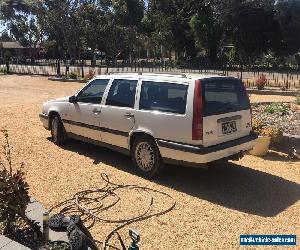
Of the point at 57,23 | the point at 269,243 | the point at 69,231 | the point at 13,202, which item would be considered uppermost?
the point at 57,23

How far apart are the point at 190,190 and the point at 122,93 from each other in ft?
7.15

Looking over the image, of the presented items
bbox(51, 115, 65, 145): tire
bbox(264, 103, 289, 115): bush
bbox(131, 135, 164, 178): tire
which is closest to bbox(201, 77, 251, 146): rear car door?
bbox(131, 135, 164, 178): tire

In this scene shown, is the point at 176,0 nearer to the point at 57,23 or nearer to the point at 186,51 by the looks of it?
the point at 186,51

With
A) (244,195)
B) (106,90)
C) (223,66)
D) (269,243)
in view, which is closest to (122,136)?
(106,90)

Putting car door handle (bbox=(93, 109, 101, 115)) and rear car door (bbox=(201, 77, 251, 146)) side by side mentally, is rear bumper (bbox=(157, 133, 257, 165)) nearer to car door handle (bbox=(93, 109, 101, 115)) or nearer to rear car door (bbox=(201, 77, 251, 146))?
rear car door (bbox=(201, 77, 251, 146))

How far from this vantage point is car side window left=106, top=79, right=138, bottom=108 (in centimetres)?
689

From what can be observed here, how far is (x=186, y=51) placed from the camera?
49125 mm

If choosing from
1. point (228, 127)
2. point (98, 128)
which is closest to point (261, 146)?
point (228, 127)

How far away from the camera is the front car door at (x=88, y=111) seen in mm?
7556

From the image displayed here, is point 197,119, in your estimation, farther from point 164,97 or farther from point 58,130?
point 58,130

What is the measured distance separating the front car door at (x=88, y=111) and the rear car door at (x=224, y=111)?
2.24 m

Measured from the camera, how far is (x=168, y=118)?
611 cm

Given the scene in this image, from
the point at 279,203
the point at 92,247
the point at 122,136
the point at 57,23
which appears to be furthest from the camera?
the point at 57,23

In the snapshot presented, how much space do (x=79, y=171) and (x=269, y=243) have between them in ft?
12.2
